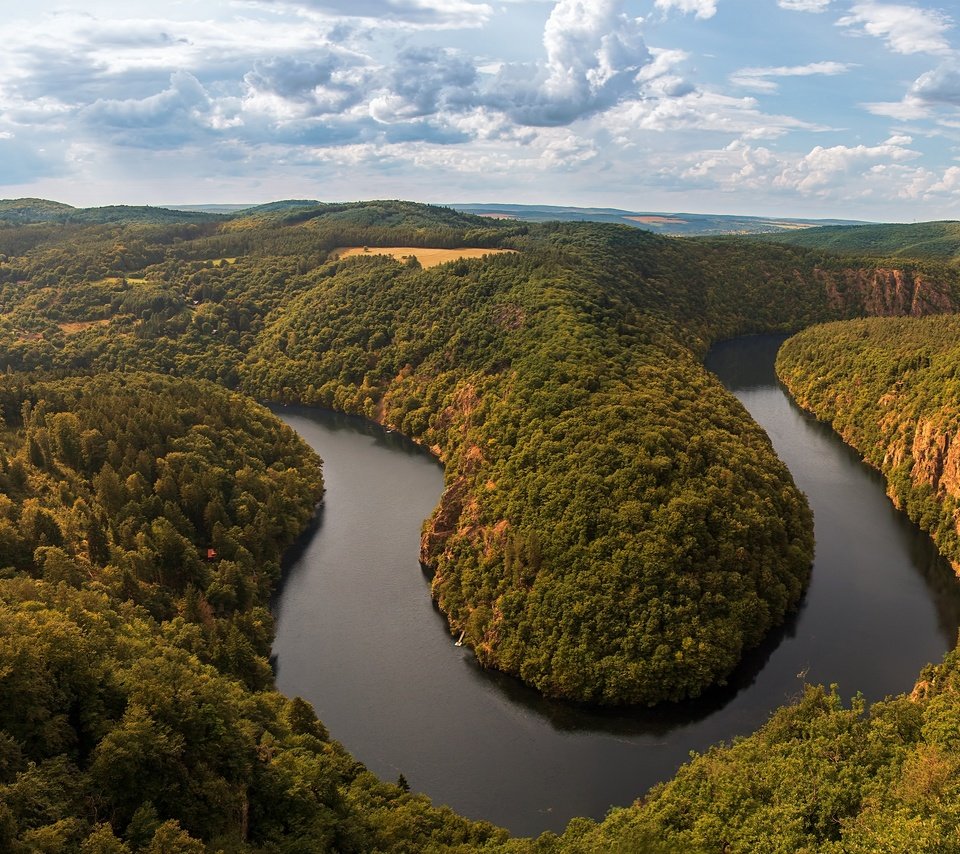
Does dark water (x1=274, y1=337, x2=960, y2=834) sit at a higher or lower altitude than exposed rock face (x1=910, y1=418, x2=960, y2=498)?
lower

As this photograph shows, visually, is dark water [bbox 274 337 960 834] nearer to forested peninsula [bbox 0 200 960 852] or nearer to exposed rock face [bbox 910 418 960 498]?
forested peninsula [bbox 0 200 960 852]

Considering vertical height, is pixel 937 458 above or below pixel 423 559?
above

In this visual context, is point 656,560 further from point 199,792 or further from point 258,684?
point 199,792

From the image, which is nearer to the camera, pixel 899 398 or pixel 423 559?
pixel 423 559

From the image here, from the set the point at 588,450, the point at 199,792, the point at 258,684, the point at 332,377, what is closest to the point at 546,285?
the point at 332,377

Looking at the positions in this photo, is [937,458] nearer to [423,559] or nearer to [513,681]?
[513,681]

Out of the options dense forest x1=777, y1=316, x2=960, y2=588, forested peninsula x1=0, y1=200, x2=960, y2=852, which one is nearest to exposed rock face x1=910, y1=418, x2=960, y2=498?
dense forest x1=777, y1=316, x2=960, y2=588

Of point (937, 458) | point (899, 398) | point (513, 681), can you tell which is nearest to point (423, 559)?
point (513, 681)
